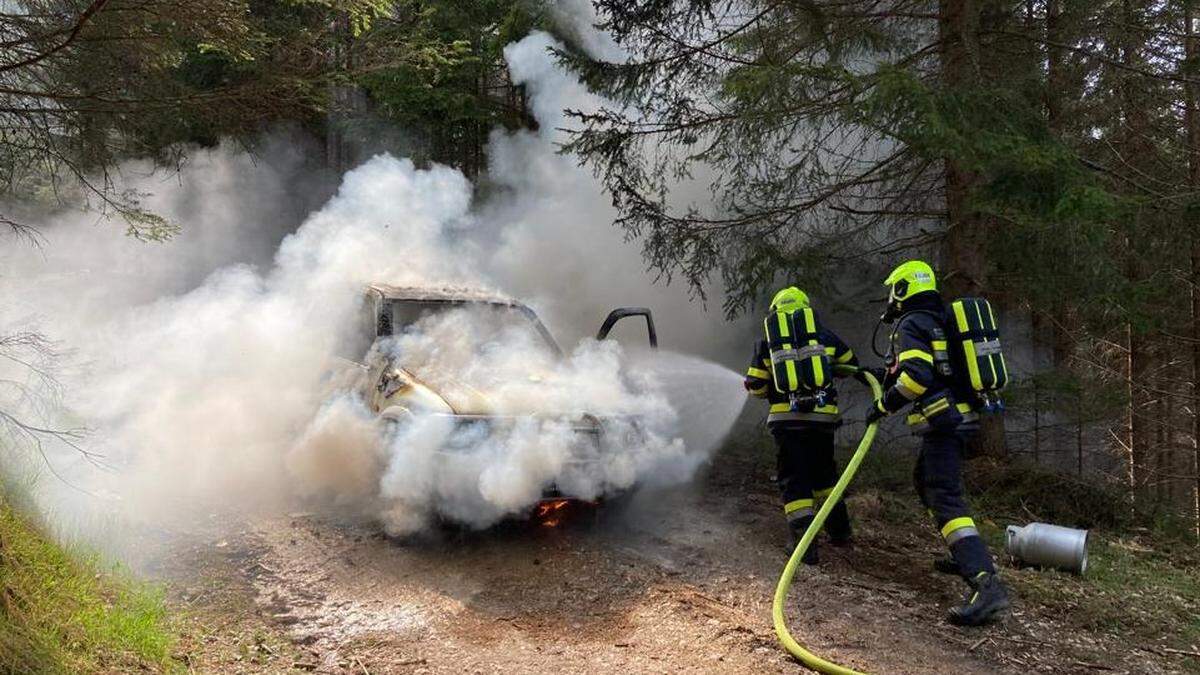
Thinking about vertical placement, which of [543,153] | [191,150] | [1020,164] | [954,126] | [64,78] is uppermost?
[191,150]

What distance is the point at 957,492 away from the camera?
16.7 feet

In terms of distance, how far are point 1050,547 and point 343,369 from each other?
603 cm

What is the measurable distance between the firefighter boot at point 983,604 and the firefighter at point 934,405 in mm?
45

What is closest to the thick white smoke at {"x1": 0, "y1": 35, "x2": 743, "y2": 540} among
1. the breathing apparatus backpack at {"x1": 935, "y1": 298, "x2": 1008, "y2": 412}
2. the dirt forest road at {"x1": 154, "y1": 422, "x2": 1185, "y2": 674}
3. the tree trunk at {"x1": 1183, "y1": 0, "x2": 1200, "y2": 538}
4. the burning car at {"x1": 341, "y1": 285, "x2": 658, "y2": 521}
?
the burning car at {"x1": 341, "y1": 285, "x2": 658, "y2": 521}

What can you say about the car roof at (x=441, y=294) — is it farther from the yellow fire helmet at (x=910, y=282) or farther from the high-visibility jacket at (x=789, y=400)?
the yellow fire helmet at (x=910, y=282)

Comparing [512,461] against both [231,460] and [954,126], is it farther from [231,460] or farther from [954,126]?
[954,126]

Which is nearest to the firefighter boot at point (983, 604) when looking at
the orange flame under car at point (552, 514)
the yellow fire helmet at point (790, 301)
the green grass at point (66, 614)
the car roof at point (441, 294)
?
the yellow fire helmet at point (790, 301)

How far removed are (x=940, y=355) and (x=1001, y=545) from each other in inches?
95.8

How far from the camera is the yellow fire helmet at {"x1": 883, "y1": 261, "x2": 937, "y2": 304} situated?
17.5 ft

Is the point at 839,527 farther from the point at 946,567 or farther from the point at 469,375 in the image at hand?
the point at 469,375

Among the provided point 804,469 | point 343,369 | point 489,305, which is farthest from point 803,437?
point 343,369

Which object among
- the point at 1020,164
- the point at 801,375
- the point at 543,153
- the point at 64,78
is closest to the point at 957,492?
the point at 801,375

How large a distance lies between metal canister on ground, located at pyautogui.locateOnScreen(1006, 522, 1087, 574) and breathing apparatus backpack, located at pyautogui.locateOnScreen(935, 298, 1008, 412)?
54.9 inches

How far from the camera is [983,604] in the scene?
15.5ft
